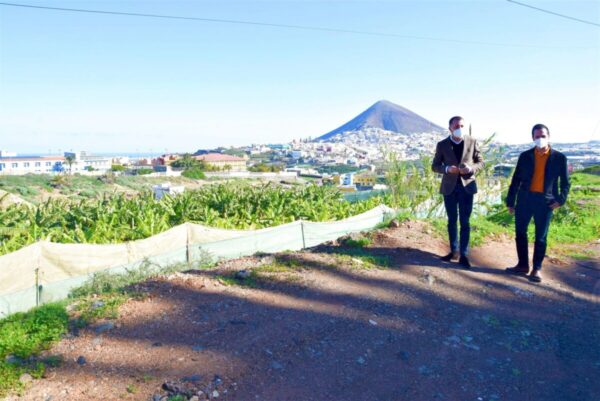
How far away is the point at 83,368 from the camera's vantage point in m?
3.01

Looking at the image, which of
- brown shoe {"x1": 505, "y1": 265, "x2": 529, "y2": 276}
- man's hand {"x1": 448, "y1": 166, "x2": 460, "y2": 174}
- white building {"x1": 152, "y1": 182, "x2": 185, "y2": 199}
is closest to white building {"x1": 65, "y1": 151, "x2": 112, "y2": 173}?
white building {"x1": 152, "y1": 182, "x2": 185, "y2": 199}

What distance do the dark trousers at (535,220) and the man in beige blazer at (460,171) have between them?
1.81ft

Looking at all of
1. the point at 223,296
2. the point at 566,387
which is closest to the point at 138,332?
the point at 223,296

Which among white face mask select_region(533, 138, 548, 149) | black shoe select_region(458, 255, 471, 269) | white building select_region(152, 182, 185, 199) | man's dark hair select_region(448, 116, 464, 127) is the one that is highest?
man's dark hair select_region(448, 116, 464, 127)

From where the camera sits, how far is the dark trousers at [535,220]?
5223 millimetres

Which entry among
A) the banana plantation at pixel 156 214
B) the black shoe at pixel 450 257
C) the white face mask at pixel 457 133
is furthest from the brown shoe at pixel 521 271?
the banana plantation at pixel 156 214

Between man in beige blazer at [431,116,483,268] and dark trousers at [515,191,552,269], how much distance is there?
0.55 m

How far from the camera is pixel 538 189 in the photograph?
5.20 metres

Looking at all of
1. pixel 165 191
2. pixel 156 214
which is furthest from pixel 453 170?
pixel 165 191

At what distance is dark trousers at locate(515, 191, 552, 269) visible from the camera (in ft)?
17.1

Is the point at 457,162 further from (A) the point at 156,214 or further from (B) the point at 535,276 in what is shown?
(A) the point at 156,214

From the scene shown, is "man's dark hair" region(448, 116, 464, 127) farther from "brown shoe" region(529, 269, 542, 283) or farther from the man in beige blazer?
"brown shoe" region(529, 269, 542, 283)

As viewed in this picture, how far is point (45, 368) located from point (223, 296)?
1.52m

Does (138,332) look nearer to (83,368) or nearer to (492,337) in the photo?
(83,368)
